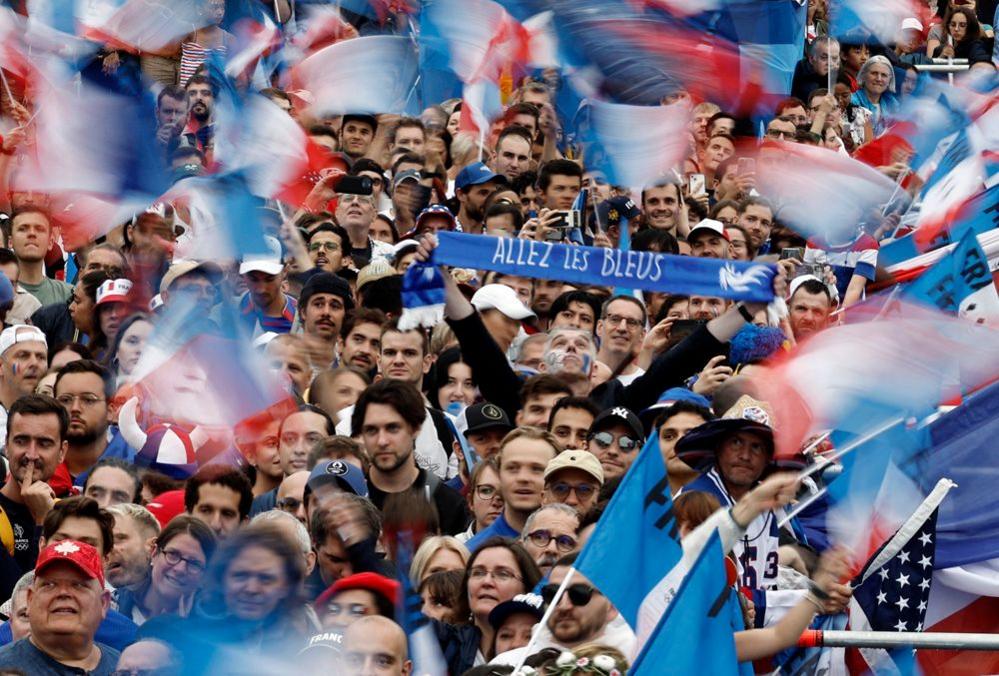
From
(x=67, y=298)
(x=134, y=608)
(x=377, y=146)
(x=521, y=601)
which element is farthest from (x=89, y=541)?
(x=377, y=146)

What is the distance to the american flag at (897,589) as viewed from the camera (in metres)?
9.44

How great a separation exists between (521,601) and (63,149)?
16.7ft

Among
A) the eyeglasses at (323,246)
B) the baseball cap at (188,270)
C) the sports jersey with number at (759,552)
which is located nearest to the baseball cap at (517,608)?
the sports jersey with number at (759,552)

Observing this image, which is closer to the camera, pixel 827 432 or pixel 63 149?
pixel 827 432

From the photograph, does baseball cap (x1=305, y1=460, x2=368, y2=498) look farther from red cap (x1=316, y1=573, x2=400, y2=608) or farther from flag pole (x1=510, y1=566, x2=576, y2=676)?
flag pole (x1=510, y1=566, x2=576, y2=676)

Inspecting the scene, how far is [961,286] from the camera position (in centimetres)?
1026

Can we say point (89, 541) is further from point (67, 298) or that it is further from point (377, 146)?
point (377, 146)

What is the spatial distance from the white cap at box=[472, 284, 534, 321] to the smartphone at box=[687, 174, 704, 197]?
4336 mm

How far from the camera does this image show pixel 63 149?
1276 cm

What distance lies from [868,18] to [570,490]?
1059cm

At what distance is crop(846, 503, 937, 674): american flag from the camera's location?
9.44 metres

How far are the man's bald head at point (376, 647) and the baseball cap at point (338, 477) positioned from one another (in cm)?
160

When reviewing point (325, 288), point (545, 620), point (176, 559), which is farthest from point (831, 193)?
point (545, 620)

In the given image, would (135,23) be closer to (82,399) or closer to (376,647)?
(82,399)
